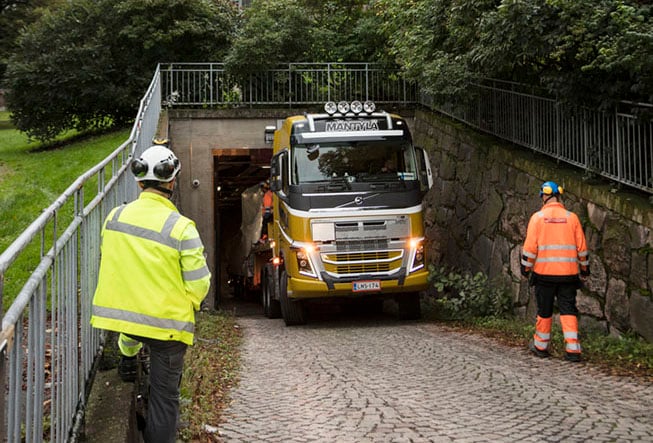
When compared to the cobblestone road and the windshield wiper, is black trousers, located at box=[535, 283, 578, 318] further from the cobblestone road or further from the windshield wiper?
the windshield wiper

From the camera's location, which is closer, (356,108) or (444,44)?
(356,108)

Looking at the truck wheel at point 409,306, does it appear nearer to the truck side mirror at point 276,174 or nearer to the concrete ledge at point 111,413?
the truck side mirror at point 276,174

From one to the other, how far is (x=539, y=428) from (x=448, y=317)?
23.7ft

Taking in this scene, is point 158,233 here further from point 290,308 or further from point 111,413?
point 290,308

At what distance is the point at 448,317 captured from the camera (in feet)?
41.7

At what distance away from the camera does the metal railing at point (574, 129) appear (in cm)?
916

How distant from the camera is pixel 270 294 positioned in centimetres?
1467

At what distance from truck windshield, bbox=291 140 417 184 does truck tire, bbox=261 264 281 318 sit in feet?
8.07

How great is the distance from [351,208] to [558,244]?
4.14m

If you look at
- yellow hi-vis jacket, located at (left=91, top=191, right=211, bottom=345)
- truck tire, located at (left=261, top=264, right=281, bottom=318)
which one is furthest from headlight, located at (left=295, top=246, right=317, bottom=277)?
yellow hi-vis jacket, located at (left=91, top=191, right=211, bottom=345)

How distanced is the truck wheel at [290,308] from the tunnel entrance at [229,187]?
830 centimetres

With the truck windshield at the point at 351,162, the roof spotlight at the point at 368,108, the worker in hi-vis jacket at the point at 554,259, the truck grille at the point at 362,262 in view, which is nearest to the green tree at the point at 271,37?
the roof spotlight at the point at 368,108

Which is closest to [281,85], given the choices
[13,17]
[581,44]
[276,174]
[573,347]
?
[276,174]

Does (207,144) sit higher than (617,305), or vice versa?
(207,144)
